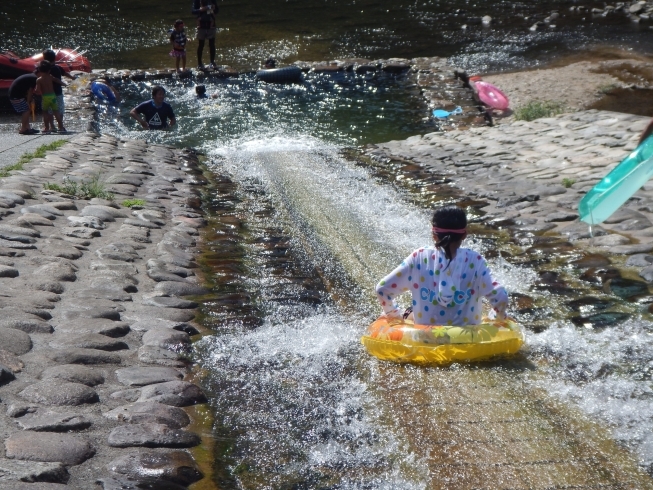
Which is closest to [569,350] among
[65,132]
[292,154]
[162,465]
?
[162,465]

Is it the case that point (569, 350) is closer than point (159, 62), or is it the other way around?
point (569, 350)

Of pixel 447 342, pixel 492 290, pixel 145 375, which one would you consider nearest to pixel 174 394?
pixel 145 375

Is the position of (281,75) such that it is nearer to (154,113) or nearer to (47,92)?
(154,113)

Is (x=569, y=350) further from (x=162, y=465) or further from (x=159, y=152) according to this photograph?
(x=159, y=152)

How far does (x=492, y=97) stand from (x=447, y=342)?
12874 millimetres

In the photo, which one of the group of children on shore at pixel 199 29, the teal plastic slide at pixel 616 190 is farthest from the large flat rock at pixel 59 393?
the group of children on shore at pixel 199 29

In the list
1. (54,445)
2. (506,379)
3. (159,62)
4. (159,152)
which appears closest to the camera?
(54,445)

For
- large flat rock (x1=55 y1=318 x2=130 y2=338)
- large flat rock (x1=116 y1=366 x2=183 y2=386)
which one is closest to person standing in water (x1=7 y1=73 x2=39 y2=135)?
large flat rock (x1=55 y1=318 x2=130 y2=338)

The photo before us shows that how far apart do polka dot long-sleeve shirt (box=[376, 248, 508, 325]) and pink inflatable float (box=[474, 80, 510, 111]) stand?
40.3ft

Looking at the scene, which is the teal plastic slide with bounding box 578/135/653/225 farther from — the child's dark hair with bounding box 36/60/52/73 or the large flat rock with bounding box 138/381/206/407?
the child's dark hair with bounding box 36/60/52/73

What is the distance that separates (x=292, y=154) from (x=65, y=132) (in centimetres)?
405

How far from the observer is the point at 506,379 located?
545 cm

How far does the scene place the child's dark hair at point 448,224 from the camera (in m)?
5.52

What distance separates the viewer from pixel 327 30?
29359 mm
